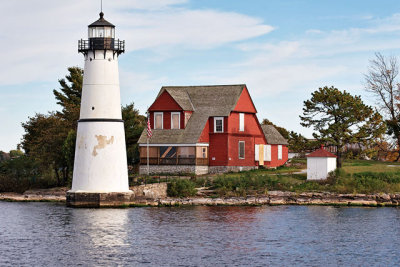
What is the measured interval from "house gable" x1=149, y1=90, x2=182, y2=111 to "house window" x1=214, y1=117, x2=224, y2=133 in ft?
11.6

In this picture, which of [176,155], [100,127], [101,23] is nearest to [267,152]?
[176,155]

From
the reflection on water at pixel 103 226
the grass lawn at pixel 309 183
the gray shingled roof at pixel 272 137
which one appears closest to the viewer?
the reflection on water at pixel 103 226

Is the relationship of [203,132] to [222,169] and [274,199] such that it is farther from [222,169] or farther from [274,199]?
[274,199]

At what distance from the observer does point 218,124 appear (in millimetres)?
59969

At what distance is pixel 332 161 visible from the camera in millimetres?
51938

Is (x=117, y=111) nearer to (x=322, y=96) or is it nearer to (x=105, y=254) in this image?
(x=105, y=254)

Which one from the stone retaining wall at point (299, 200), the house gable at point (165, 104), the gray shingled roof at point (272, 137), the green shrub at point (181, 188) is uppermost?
the house gable at point (165, 104)

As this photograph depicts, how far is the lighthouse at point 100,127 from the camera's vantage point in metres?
43.0

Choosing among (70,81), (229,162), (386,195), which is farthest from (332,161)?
(70,81)

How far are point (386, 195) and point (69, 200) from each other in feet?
74.9

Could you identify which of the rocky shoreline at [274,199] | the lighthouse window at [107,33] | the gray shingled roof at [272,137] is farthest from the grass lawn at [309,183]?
the lighthouse window at [107,33]

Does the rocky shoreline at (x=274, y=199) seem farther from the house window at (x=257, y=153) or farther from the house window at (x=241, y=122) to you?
the house window at (x=241, y=122)

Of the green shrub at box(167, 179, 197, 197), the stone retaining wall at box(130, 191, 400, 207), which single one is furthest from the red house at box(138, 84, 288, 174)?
the stone retaining wall at box(130, 191, 400, 207)

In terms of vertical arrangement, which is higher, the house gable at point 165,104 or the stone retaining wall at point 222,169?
the house gable at point 165,104
